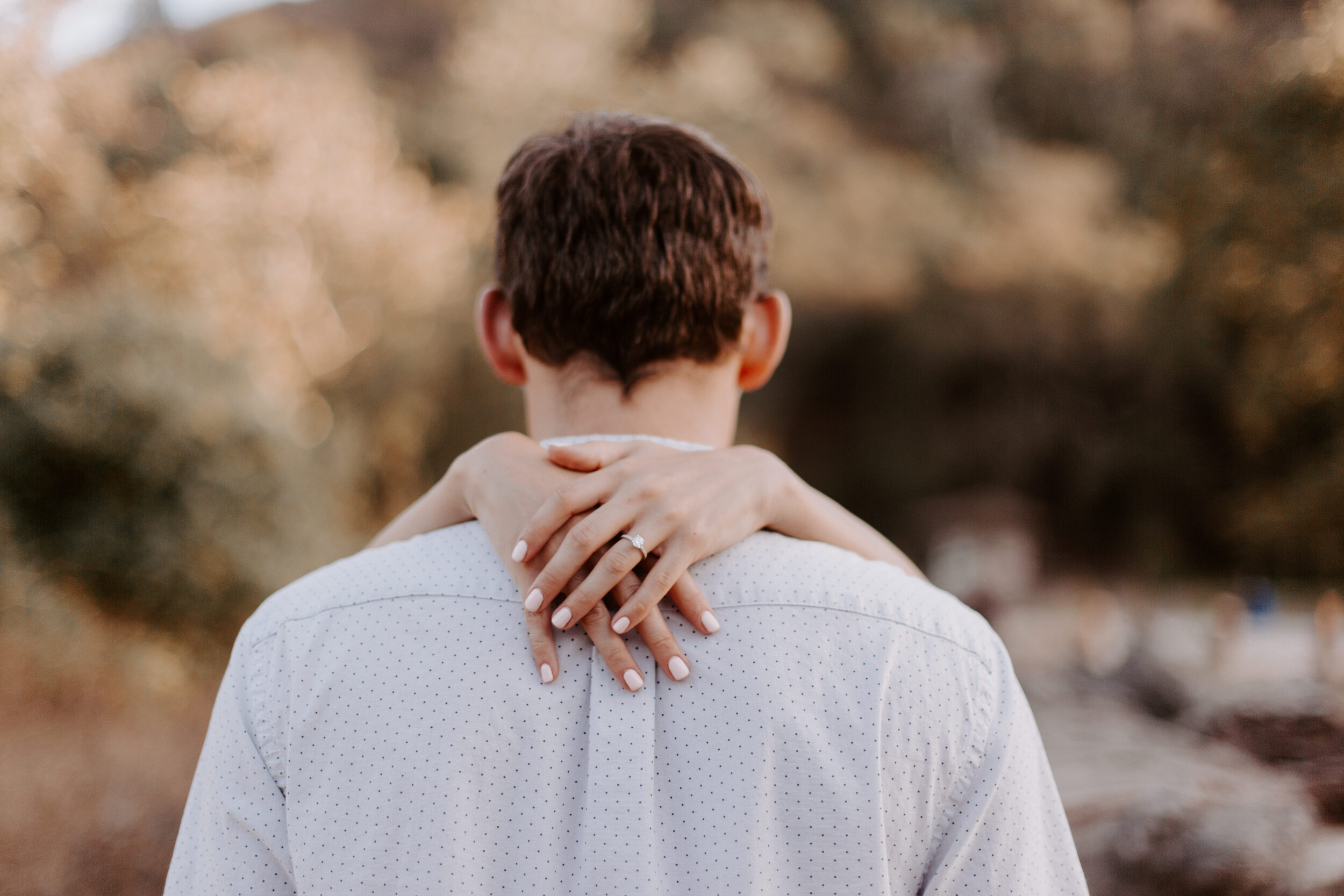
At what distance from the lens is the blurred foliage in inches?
164

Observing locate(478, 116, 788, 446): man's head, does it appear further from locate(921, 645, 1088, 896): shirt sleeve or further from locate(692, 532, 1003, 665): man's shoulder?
locate(921, 645, 1088, 896): shirt sleeve

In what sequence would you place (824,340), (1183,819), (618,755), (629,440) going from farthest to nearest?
(824,340), (1183,819), (629,440), (618,755)

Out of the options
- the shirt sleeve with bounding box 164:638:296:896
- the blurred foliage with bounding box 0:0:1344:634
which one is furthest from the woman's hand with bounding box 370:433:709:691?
the blurred foliage with bounding box 0:0:1344:634

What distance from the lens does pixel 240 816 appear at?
2.63ft

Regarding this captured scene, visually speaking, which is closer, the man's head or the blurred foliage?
the man's head

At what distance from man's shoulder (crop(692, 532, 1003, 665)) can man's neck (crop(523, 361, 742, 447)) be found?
0.19 meters

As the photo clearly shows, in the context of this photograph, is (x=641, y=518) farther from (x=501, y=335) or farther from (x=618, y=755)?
(x=501, y=335)

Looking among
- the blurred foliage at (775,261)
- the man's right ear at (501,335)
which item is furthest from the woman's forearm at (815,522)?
the blurred foliage at (775,261)

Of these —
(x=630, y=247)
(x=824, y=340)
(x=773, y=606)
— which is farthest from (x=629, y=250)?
(x=824, y=340)

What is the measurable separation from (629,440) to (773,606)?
0.26 meters

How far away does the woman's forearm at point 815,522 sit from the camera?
3.23 feet

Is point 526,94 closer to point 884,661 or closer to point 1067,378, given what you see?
point 1067,378

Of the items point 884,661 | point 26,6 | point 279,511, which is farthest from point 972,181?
point 884,661

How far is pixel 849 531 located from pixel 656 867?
507 millimetres
